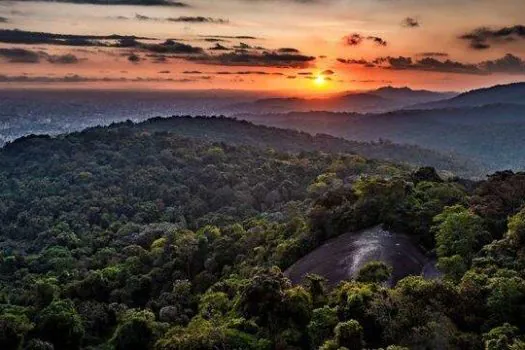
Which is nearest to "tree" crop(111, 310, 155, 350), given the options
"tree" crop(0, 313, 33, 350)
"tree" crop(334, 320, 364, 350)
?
"tree" crop(0, 313, 33, 350)

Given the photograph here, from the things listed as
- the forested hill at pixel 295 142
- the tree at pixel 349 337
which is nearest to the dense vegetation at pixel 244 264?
the tree at pixel 349 337

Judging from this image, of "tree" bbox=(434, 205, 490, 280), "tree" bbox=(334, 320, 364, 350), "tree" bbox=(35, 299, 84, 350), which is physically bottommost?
"tree" bbox=(35, 299, 84, 350)

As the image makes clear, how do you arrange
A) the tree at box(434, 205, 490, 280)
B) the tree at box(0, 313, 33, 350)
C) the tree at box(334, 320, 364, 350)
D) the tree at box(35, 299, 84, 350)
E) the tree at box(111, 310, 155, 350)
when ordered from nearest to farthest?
the tree at box(334, 320, 364, 350), the tree at box(111, 310, 155, 350), the tree at box(434, 205, 490, 280), the tree at box(0, 313, 33, 350), the tree at box(35, 299, 84, 350)

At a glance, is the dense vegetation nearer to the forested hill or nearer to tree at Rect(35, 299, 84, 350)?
tree at Rect(35, 299, 84, 350)

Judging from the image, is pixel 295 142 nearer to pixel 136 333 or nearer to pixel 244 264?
pixel 244 264

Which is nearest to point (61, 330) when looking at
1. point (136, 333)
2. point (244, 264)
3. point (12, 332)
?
point (12, 332)

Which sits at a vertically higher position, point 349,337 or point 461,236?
point 461,236

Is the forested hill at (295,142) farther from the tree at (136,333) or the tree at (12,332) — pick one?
the tree at (136,333)

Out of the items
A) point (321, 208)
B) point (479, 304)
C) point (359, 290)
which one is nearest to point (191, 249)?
point (321, 208)

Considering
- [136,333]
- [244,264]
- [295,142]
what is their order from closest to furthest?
[136,333] → [244,264] → [295,142]
